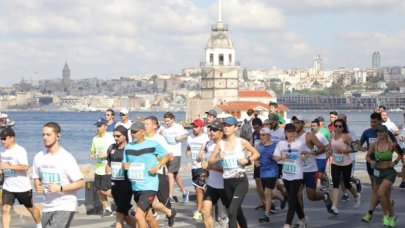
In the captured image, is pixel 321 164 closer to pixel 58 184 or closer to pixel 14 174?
pixel 14 174

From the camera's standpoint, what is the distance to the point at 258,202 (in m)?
18.0

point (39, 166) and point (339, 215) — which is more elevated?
point (39, 166)

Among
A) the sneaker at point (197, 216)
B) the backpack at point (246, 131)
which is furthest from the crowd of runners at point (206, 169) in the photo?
the backpack at point (246, 131)

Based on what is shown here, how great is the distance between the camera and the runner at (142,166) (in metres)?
11.9

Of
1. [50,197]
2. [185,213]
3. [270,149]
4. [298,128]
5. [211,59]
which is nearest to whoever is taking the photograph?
[50,197]

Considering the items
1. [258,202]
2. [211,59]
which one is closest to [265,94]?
[211,59]

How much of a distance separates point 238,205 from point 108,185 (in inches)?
142

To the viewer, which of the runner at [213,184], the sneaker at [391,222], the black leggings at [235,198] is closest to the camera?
the black leggings at [235,198]

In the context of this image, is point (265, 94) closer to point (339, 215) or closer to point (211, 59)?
point (211, 59)

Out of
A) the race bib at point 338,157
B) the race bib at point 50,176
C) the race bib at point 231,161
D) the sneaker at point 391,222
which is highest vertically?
the race bib at point 50,176

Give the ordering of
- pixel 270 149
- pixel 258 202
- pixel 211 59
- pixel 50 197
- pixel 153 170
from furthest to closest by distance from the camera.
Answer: pixel 211 59 → pixel 258 202 → pixel 270 149 → pixel 153 170 → pixel 50 197

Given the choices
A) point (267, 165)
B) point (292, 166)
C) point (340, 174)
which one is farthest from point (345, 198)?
point (292, 166)

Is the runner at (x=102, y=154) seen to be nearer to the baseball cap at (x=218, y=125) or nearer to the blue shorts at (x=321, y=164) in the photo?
→ the baseball cap at (x=218, y=125)

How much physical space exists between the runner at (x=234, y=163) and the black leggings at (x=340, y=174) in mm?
4289
